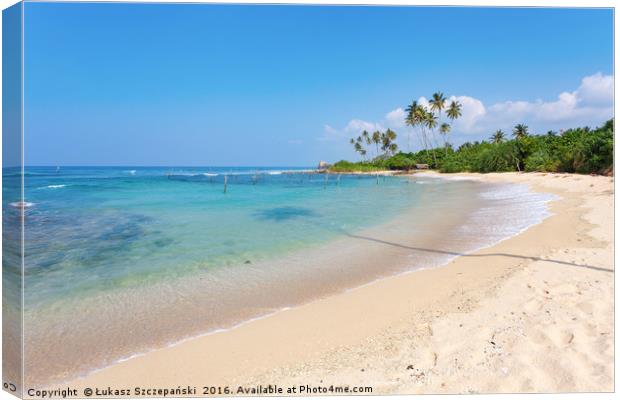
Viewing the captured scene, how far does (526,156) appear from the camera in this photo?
38.7 m

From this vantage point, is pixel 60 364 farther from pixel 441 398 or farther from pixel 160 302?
pixel 441 398

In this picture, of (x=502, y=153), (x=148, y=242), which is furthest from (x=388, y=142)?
(x=148, y=242)

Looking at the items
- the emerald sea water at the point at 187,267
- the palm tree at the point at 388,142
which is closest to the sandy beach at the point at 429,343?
the emerald sea water at the point at 187,267

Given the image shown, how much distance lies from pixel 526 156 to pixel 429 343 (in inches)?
1726

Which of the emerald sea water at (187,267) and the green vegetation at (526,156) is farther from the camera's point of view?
the green vegetation at (526,156)

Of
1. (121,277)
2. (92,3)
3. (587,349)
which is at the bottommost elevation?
(121,277)

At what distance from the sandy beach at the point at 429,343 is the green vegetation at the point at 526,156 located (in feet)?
6.59

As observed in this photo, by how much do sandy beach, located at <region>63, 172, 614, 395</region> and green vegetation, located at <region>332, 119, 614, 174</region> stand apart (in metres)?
2.01

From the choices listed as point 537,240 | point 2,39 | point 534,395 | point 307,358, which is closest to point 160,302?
point 307,358

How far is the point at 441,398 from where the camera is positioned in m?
2.14

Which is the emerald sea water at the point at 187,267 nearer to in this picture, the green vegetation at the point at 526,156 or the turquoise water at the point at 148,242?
the turquoise water at the point at 148,242

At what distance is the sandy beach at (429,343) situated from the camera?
227 centimetres

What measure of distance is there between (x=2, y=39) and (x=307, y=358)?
3.38 metres

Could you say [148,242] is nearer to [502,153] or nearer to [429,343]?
[429,343]
